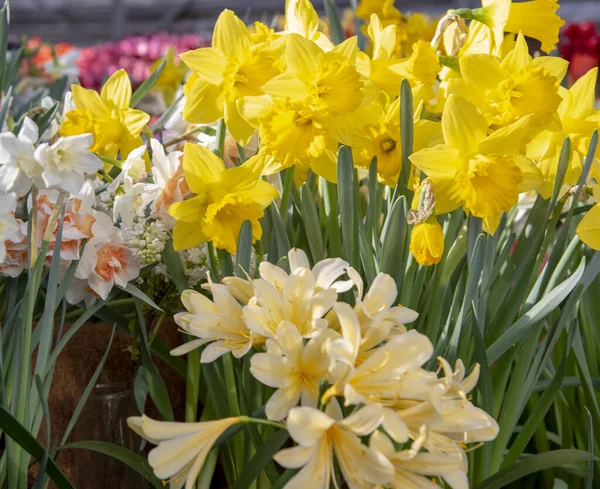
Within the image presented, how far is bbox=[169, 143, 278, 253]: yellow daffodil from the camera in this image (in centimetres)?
64

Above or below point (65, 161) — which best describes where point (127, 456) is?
below

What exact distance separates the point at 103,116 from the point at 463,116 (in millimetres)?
373

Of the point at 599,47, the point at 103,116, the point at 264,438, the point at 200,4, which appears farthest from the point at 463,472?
the point at 200,4

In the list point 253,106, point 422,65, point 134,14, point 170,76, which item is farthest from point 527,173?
point 134,14

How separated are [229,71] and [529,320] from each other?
0.35 m

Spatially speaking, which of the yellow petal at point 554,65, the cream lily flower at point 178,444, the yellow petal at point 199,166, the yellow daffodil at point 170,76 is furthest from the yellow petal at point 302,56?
the yellow daffodil at point 170,76

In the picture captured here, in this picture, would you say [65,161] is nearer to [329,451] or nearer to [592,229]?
[329,451]

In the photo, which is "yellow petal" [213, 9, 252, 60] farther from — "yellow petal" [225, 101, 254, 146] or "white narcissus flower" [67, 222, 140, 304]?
"white narcissus flower" [67, 222, 140, 304]

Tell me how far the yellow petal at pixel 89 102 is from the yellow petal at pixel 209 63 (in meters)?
0.13

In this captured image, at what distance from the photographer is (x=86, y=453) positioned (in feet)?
2.47

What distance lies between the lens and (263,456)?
571mm

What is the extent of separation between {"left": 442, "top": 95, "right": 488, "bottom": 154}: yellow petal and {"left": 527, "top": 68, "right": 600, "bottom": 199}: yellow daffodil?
0.12m

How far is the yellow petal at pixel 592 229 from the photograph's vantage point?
636 millimetres

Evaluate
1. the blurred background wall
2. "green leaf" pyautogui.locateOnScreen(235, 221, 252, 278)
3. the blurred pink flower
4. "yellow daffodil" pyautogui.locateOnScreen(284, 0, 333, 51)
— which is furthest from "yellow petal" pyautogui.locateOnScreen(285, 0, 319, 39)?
the blurred background wall
